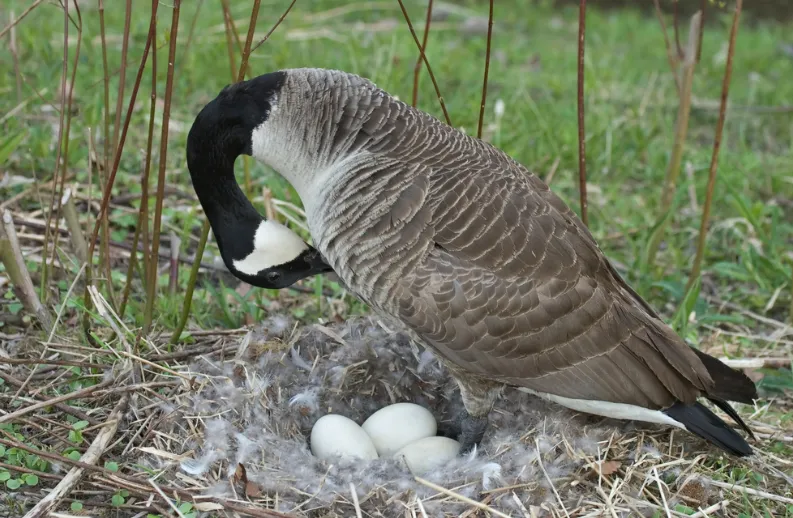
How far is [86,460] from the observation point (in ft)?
9.85

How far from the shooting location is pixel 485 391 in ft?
11.4

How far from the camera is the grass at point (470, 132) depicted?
14.1 ft

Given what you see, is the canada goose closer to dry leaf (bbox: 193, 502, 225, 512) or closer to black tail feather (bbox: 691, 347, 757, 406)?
black tail feather (bbox: 691, 347, 757, 406)

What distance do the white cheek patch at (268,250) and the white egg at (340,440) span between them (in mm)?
674

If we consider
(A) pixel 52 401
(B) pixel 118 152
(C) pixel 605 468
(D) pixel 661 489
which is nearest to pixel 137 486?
(A) pixel 52 401

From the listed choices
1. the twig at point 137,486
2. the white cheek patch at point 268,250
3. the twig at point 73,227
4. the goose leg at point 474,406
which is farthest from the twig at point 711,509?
the twig at point 73,227

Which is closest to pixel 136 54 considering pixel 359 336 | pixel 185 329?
pixel 185 329

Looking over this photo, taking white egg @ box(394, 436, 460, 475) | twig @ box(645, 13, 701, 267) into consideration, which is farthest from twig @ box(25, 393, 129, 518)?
twig @ box(645, 13, 701, 267)

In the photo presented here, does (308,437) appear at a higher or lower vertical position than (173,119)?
lower

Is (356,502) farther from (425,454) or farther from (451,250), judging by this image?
(451,250)

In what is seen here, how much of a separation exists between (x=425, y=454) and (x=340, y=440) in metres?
0.36

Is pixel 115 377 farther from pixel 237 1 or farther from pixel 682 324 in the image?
pixel 237 1

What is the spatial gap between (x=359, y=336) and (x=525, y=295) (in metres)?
0.97

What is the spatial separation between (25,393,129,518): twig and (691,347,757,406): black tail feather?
7.72 ft
